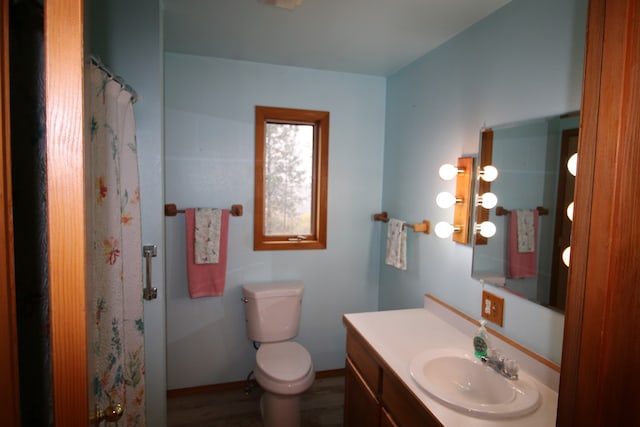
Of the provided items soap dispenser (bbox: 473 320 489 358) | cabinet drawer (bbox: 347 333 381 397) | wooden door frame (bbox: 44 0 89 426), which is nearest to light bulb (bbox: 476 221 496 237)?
soap dispenser (bbox: 473 320 489 358)

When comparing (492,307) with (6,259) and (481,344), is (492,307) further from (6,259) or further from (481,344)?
(6,259)

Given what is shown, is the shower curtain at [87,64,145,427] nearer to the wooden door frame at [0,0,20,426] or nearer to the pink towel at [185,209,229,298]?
the wooden door frame at [0,0,20,426]

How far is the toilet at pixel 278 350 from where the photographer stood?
2240 millimetres

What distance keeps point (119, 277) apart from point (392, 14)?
1.71m

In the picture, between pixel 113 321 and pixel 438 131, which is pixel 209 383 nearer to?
pixel 113 321

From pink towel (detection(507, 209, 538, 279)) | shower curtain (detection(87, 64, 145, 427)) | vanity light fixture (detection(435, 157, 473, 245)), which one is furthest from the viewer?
vanity light fixture (detection(435, 157, 473, 245))

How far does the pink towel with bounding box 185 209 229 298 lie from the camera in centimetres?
257

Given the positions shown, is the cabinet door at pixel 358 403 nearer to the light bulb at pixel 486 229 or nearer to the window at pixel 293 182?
the light bulb at pixel 486 229

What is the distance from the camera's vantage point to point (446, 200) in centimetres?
204

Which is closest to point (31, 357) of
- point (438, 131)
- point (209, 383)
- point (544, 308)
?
point (544, 308)

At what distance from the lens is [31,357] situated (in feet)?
2.25

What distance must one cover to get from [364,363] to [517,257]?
868 millimetres

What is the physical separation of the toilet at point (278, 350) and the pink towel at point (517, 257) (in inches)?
52.2

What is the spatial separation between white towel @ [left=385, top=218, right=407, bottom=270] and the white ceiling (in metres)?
1.12
